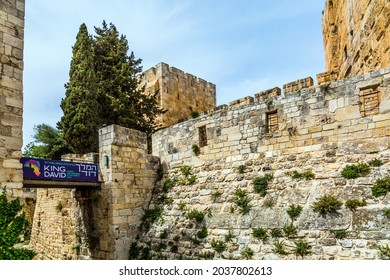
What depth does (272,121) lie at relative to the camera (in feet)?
30.2

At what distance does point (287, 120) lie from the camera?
8789 millimetres

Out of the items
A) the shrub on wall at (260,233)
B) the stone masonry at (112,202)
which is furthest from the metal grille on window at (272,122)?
the stone masonry at (112,202)

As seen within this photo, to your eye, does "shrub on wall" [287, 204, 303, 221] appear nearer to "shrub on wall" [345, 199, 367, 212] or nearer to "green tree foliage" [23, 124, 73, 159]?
"shrub on wall" [345, 199, 367, 212]

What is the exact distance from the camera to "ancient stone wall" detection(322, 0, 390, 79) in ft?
28.3

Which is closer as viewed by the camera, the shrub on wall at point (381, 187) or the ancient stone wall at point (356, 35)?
the shrub on wall at point (381, 187)

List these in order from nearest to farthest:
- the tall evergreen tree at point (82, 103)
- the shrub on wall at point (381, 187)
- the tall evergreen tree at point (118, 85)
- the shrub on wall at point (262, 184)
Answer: the shrub on wall at point (381, 187)
the shrub on wall at point (262, 184)
the tall evergreen tree at point (82, 103)
the tall evergreen tree at point (118, 85)

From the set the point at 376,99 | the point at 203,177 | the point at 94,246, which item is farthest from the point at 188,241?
the point at 376,99

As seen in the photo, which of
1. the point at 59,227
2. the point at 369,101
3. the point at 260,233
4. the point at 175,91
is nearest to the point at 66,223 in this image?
the point at 59,227

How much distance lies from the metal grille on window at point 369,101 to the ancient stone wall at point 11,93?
7732 millimetres

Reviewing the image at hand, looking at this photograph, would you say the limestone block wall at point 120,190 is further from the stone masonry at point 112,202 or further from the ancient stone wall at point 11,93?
the ancient stone wall at point 11,93

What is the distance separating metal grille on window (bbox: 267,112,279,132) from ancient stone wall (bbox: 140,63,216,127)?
9744 millimetres

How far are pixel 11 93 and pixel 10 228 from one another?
2.65 m

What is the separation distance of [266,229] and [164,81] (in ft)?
43.9

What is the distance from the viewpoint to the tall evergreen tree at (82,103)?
14570mm
